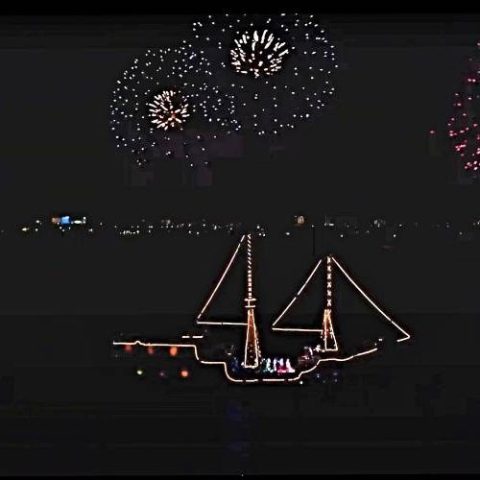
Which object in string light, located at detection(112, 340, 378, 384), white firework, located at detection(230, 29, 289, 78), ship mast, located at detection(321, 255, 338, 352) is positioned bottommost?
string light, located at detection(112, 340, 378, 384)

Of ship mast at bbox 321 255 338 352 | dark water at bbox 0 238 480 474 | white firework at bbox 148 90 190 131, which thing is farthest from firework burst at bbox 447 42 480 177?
white firework at bbox 148 90 190 131

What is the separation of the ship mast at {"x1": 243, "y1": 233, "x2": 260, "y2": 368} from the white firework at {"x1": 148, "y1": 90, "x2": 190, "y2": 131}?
3.34 ft

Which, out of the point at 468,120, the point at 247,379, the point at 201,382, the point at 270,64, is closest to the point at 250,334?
the point at 247,379

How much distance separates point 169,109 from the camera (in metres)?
5.98

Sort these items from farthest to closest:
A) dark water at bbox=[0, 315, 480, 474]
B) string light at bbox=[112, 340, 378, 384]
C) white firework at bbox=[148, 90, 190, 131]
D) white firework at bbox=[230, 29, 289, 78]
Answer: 1. white firework at bbox=[148, 90, 190, 131]
2. string light at bbox=[112, 340, 378, 384]
3. white firework at bbox=[230, 29, 289, 78]
4. dark water at bbox=[0, 315, 480, 474]

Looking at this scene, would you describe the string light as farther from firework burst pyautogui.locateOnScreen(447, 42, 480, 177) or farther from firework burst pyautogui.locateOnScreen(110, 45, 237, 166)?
firework burst pyautogui.locateOnScreen(447, 42, 480, 177)

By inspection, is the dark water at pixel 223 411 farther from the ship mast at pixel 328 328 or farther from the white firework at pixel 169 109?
the white firework at pixel 169 109

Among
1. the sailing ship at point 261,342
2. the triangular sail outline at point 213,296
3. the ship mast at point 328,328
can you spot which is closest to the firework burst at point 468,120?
the sailing ship at point 261,342

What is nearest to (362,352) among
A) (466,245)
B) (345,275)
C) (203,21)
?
(345,275)

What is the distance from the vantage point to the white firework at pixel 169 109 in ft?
19.6

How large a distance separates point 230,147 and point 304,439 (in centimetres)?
228

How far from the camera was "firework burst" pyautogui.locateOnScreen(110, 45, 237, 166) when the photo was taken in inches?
236

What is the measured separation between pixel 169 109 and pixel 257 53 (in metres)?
0.81

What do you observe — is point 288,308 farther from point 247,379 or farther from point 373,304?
point 247,379
